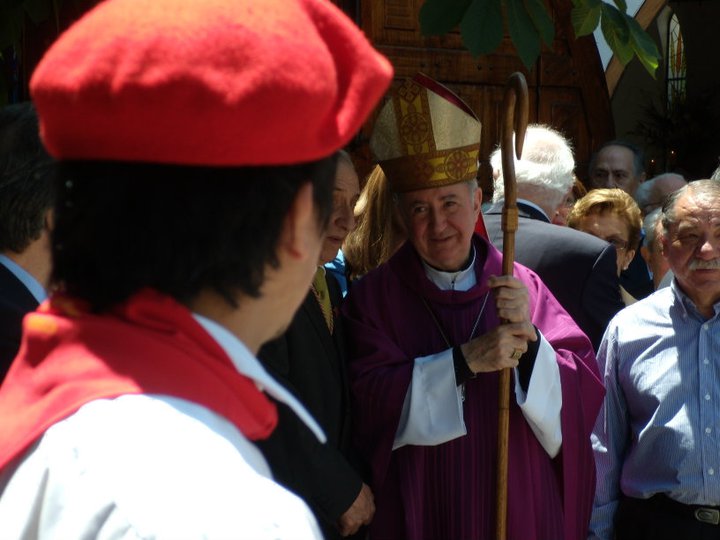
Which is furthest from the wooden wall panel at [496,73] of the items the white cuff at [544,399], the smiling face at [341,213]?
the white cuff at [544,399]

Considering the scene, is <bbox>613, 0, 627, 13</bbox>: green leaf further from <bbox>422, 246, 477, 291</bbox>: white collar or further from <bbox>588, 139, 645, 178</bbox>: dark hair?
<bbox>588, 139, 645, 178</bbox>: dark hair

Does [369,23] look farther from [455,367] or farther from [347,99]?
[347,99]

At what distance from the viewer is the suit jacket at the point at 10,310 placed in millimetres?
2320

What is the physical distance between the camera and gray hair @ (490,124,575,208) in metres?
4.55

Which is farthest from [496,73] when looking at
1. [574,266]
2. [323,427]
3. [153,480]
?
[153,480]

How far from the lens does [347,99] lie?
1123 millimetres

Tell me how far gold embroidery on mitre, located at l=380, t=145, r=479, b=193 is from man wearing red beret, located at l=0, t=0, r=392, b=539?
7.30 feet

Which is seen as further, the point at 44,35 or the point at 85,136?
the point at 44,35

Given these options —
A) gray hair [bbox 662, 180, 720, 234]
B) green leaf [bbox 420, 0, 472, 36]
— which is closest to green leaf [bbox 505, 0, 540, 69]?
green leaf [bbox 420, 0, 472, 36]

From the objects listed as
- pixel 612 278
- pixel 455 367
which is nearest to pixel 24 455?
pixel 455 367

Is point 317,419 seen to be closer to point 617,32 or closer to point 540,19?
point 540,19

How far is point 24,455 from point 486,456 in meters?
2.27

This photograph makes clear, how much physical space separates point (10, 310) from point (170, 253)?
1.42 metres

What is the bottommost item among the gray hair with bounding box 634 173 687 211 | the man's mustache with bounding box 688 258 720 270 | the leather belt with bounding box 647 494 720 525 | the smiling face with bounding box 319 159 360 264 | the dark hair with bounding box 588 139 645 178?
the gray hair with bounding box 634 173 687 211
